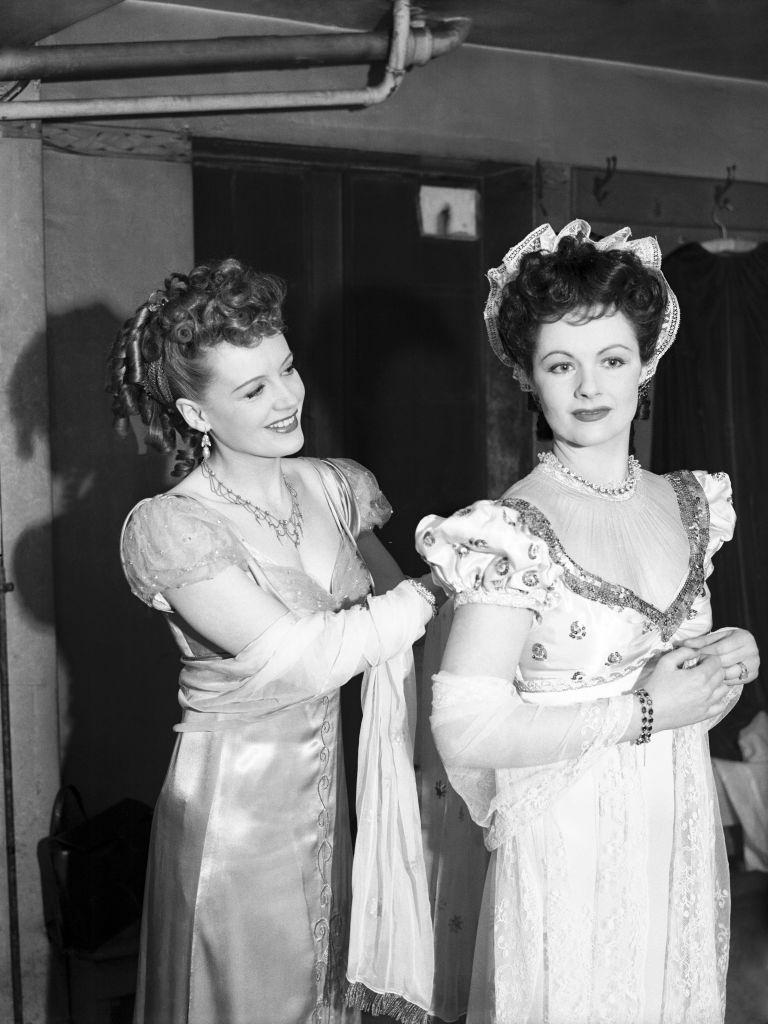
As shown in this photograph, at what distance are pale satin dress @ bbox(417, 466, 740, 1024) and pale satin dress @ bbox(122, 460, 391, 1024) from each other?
0.44 m

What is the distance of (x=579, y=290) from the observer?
1.73 metres

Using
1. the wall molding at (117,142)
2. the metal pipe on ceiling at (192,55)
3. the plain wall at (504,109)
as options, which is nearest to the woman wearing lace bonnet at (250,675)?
the metal pipe on ceiling at (192,55)

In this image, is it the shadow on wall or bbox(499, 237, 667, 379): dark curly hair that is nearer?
bbox(499, 237, 667, 379): dark curly hair

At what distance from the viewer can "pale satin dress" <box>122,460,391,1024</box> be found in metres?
2.14

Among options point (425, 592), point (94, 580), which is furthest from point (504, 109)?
point (425, 592)

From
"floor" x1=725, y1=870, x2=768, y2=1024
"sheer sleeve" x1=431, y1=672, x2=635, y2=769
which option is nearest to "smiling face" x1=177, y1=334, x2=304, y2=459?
"sheer sleeve" x1=431, y1=672, x2=635, y2=769

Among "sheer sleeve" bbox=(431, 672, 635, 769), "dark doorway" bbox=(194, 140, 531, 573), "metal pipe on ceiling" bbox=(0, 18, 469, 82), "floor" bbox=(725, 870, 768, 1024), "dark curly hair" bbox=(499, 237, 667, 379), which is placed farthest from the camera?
"dark doorway" bbox=(194, 140, 531, 573)

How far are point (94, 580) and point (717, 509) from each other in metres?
1.90

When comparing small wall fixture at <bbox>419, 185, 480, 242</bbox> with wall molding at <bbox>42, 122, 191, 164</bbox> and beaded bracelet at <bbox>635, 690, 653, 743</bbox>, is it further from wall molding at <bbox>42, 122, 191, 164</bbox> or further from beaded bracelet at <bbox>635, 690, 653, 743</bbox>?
beaded bracelet at <bbox>635, 690, 653, 743</bbox>

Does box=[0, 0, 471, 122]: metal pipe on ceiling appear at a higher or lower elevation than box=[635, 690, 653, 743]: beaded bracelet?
higher

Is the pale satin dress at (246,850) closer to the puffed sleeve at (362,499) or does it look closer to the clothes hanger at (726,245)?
the puffed sleeve at (362,499)

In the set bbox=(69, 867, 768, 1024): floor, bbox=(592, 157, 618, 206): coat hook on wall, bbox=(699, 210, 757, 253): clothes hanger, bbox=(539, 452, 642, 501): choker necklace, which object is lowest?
bbox=(69, 867, 768, 1024): floor

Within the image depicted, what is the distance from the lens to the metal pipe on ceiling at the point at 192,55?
108 inches

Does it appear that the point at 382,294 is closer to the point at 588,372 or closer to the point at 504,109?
the point at 504,109
